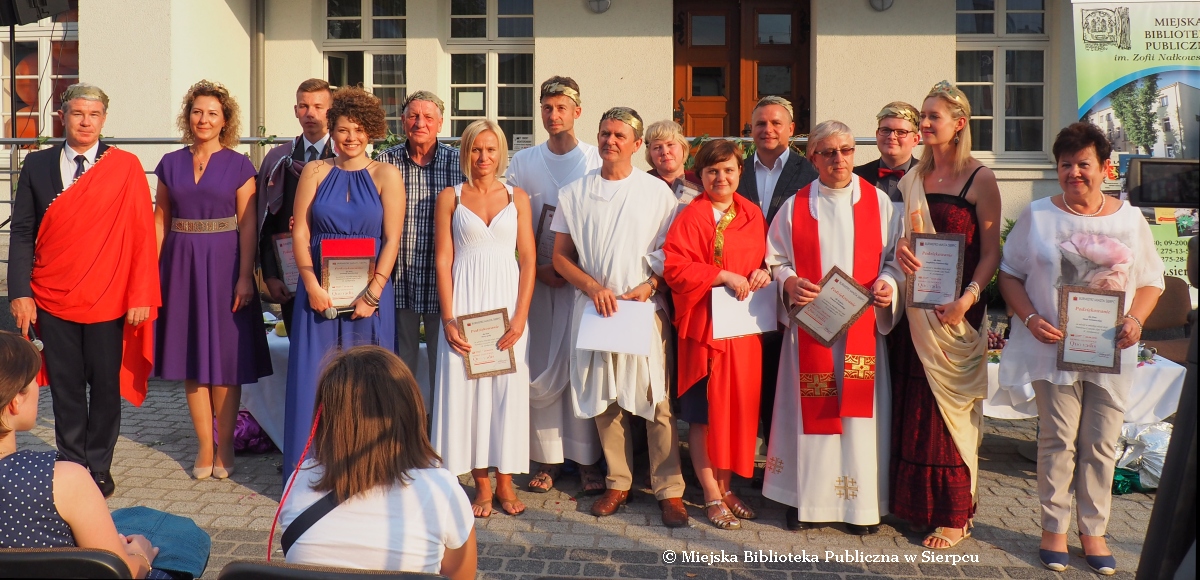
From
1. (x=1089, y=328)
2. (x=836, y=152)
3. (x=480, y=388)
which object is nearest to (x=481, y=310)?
(x=480, y=388)

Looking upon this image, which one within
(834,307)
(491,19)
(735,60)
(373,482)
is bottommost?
(373,482)

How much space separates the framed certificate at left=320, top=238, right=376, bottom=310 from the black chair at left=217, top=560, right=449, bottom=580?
295 centimetres

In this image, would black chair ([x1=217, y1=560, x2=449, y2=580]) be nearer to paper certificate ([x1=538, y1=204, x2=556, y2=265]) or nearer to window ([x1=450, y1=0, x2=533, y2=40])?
paper certificate ([x1=538, y1=204, x2=556, y2=265])

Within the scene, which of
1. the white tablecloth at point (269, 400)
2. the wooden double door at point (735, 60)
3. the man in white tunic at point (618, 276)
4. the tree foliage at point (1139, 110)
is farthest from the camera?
the wooden double door at point (735, 60)

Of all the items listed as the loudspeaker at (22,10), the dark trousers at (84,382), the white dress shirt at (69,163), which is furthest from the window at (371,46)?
the dark trousers at (84,382)

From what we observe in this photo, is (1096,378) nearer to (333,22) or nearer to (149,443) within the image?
(149,443)

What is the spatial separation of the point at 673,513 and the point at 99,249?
3.18 m

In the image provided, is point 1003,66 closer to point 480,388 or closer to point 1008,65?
point 1008,65

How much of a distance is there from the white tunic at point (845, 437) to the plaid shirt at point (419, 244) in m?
1.81

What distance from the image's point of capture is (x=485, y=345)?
4.69 meters

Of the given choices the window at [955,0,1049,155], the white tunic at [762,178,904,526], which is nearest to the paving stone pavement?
the white tunic at [762,178,904,526]

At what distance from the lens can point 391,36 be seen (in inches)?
460

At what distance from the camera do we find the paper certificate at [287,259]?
523 centimetres

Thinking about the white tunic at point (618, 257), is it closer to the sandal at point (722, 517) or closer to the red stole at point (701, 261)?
the red stole at point (701, 261)
